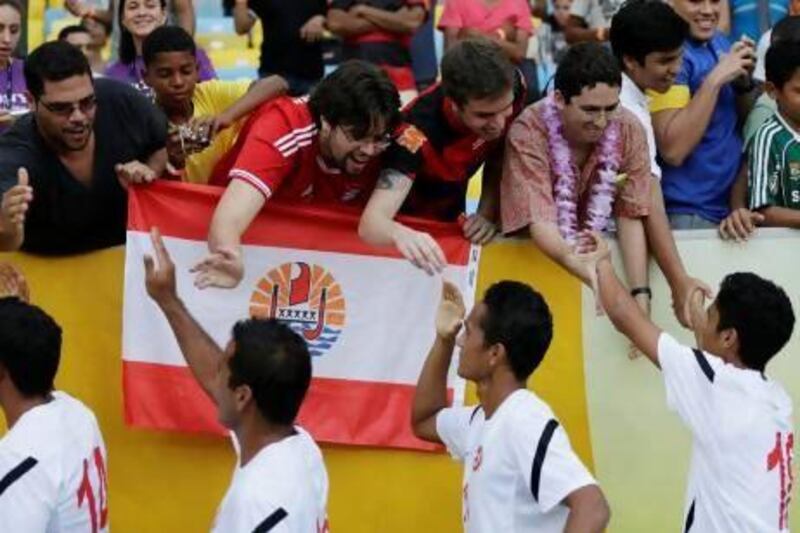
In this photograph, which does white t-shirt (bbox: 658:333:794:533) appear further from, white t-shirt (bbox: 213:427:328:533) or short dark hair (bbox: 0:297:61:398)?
short dark hair (bbox: 0:297:61:398)

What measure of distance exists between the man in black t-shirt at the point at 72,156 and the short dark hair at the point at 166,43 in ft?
2.15

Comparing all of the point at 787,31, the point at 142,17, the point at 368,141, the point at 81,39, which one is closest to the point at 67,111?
the point at 368,141

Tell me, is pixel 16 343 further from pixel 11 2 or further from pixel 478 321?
pixel 11 2

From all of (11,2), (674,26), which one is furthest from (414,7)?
(674,26)

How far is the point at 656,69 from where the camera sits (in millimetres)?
7777

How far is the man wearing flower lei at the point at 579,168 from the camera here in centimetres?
724

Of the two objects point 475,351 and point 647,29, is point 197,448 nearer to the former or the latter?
point 475,351

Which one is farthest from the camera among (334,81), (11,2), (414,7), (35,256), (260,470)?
(414,7)

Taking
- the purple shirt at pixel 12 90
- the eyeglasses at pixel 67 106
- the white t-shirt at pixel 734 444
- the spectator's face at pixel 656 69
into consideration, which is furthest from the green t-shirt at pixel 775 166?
the purple shirt at pixel 12 90

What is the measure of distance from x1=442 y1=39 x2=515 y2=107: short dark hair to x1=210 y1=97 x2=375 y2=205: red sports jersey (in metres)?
0.45

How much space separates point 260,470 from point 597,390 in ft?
8.47

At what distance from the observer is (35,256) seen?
24.1ft

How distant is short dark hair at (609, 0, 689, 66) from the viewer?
7695 mm

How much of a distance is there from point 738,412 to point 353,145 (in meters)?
1.65
